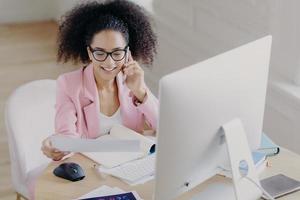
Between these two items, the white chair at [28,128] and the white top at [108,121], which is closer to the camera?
the white top at [108,121]

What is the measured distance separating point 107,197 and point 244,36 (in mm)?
1497

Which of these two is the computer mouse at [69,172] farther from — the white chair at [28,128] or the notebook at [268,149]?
the notebook at [268,149]

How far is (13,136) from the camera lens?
246 cm

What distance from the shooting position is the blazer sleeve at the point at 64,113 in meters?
2.21

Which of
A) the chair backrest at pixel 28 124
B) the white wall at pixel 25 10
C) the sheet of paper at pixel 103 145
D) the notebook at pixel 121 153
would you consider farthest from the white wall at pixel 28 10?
the sheet of paper at pixel 103 145

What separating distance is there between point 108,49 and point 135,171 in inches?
15.9

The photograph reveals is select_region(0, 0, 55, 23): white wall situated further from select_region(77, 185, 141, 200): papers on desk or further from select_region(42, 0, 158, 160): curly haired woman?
select_region(77, 185, 141, 200): papers on desk

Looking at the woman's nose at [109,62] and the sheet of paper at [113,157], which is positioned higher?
the woman's nose at [109,62]

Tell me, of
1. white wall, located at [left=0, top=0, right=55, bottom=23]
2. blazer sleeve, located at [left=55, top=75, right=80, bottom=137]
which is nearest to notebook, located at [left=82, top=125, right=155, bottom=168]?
blazer sleeve, located at [left=55, top=75, right=80, bottom=137]

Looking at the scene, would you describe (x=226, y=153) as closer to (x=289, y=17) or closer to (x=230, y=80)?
(x=230, y=80)

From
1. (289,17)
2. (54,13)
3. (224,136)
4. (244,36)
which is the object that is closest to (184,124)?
(224,136)

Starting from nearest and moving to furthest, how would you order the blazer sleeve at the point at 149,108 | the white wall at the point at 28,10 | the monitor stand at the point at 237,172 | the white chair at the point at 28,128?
1. the monitor stand at the point at 237,172
2. the blazer sleeve at the point at 149,108
3. the white chair at the point at 28,128
4. the white wall at the point at 28,10

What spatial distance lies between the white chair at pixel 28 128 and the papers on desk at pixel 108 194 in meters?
0.51

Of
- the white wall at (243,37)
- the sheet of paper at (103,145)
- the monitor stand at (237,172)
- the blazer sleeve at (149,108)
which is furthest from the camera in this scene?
the white wall at (243,37)
